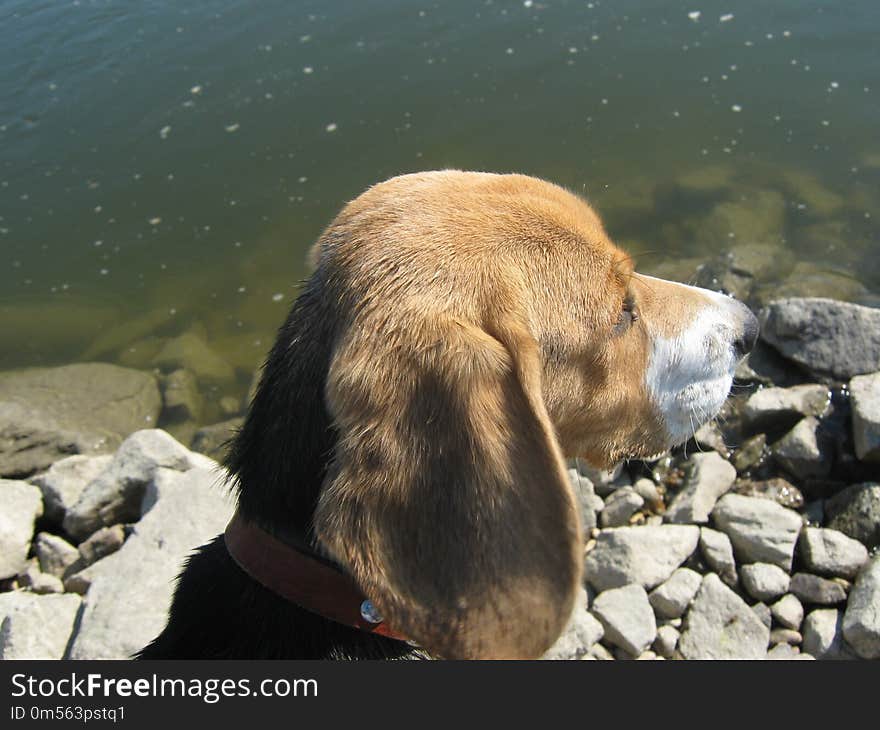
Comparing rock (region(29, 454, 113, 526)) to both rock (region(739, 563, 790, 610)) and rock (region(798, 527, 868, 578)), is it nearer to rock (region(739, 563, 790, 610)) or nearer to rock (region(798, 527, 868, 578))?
rock (region(739, 563, 790, 610))

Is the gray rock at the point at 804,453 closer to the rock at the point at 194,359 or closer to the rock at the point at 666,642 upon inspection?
the rock at the point at 666,642

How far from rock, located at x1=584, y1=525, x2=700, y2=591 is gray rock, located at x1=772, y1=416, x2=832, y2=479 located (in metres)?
1.07

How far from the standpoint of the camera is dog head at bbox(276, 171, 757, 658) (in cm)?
219

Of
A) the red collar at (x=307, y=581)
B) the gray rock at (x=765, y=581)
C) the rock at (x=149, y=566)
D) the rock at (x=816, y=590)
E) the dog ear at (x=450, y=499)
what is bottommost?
the rock at (x=816, y=590)

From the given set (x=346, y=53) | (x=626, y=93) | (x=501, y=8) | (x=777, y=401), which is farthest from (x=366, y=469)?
(x=501, y=8)

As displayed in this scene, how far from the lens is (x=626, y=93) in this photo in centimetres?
1094

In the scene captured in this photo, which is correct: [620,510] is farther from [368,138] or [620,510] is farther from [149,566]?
[368,138]

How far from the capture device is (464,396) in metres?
2.24

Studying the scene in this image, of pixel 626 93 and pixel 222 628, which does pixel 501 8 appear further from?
pixel 222 628

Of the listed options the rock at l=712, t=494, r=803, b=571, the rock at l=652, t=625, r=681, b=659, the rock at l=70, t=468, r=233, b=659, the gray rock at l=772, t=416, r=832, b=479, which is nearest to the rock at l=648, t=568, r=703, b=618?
the rock at l=652, t=625, r=681, b=659

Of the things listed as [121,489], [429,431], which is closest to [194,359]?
[121,489]

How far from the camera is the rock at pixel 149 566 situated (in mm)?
4520

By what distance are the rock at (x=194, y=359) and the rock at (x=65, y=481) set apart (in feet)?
5.76

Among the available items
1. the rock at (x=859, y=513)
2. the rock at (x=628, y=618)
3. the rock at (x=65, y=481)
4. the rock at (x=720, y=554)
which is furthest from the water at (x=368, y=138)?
the rock at (x=628, y=618)
